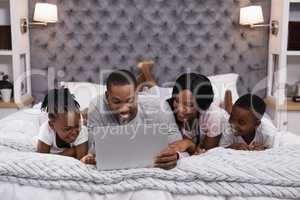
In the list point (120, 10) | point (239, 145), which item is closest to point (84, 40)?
point (120, 10)

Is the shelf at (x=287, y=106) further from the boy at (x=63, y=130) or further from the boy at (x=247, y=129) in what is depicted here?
the boy at (x=63, y=130)

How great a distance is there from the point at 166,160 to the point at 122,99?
1.51 feet

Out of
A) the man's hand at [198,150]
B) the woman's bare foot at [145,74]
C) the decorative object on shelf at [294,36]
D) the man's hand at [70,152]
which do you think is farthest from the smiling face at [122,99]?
the decorative object on shelf at [294,36]

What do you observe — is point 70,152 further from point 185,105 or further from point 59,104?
point 185,105

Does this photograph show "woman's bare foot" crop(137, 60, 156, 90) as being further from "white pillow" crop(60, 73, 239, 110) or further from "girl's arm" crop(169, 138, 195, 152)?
"girl's arm" crop(169, 138, 195, 152)

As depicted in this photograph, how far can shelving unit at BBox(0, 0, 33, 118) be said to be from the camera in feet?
10.2

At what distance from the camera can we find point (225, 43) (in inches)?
134

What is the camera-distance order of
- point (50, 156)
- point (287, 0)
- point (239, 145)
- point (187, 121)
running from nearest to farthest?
point (50, 156) < point (239, 145) < point (187, 121) < point (287, 0)

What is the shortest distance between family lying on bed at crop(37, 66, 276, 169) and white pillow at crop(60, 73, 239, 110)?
813 millimetres

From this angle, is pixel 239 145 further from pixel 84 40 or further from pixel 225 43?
pixel 84 40

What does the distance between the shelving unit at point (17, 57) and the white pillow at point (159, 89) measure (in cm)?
33

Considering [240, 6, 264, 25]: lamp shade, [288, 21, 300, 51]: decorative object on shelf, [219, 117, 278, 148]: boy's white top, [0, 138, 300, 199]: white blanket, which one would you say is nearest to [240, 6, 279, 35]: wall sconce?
[240, 6, 264, 25]: lamp shade

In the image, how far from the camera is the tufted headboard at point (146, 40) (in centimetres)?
334

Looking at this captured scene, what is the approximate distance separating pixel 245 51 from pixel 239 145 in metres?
1.65
